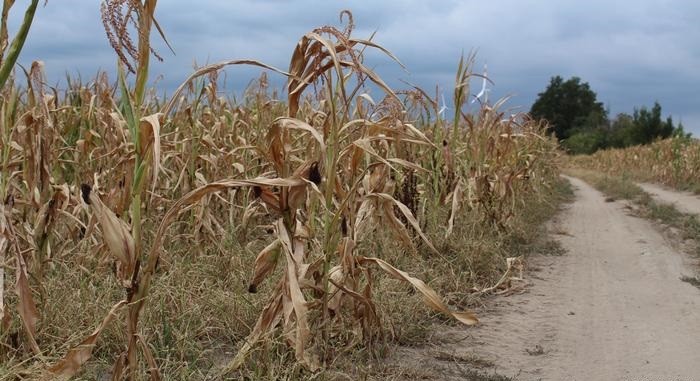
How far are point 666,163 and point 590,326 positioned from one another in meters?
16.8

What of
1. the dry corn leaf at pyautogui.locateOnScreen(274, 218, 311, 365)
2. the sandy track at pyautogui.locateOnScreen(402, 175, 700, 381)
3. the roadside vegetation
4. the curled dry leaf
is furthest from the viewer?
the roadside vegetation

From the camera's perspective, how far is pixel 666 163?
761 inches

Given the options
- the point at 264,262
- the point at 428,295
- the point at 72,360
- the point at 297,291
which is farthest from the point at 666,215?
the point at 72,360

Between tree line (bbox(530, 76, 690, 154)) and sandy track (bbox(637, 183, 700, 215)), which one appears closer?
sandy track (bbox(637, 183, 700, 215))

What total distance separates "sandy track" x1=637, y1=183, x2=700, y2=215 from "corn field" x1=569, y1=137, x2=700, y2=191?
380 millimetres

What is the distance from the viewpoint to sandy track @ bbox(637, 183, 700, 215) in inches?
454

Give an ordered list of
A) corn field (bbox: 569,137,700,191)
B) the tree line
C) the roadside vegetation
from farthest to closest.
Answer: the tree line → corn field (bbox: 569,137,700,191) → the roadside vegetation

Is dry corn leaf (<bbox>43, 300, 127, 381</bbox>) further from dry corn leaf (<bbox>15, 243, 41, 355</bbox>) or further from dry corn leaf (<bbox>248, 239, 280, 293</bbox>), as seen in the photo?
dry corn leaf (<bbox>248, 239, 280, 293</bbox>)

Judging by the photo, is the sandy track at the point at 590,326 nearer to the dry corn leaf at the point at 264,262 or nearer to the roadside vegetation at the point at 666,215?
the dry corn leaf at the point at 264,262

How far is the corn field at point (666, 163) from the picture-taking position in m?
17.3

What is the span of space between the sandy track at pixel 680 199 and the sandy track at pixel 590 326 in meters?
5.06

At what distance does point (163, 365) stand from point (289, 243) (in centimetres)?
72

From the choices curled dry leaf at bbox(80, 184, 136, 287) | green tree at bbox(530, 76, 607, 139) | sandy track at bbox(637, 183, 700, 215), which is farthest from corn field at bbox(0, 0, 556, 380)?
green tree at bbox(530, 76, 607, 139)

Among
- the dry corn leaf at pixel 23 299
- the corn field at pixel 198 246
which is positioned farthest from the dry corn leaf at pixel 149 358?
the dry corn leaf at pixel 23 299
